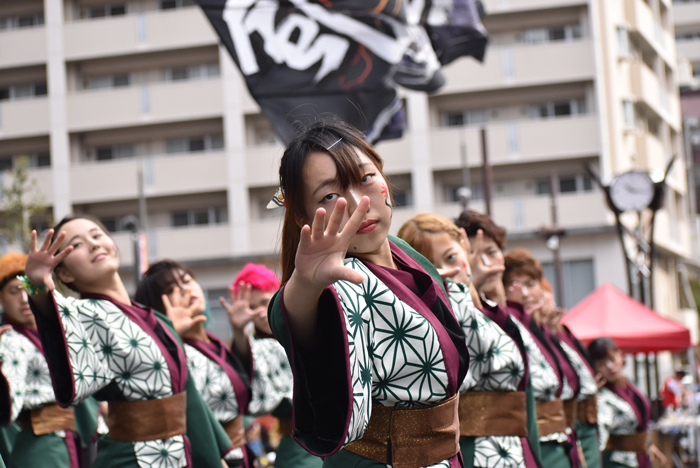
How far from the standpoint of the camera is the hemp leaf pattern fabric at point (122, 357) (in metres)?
3.73

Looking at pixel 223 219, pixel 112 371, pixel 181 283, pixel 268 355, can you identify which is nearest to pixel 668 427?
pixel 268 355

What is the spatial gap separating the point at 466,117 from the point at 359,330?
945 inches

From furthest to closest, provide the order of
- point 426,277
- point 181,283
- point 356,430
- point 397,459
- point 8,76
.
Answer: point 8,76
point 181,283
point 426,277
point 397,459
point 356,430

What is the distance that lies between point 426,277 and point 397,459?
552mm

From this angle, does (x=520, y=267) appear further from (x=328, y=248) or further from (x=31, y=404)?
(x=328, y=248)

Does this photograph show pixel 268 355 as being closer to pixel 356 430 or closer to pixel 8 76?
pixel 356 430

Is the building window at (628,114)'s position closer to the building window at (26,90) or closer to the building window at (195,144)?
the building window at (195,144)

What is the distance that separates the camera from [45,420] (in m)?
5.04

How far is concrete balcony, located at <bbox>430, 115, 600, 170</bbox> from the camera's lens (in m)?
24.5

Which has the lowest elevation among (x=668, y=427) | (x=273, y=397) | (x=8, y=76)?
(x=668, y=427)

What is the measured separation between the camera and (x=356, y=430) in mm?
2293

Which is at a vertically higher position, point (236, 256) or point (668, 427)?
point (236, 256)

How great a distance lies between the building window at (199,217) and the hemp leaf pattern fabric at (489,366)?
23.1 m

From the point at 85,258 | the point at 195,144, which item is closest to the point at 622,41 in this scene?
the point at 195,144
